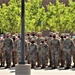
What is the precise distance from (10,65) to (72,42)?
3.36 metres

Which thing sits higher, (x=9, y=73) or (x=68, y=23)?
(x=68, y=23)

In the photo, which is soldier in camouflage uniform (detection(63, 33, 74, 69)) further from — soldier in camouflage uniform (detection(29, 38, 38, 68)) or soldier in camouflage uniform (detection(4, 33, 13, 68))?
→ soldier in camouflage uniform (detection(4, 33, 13, 68))

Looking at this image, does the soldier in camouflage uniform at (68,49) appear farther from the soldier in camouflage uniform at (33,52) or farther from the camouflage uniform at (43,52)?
the soldier in camouflage uniform at (33,52)

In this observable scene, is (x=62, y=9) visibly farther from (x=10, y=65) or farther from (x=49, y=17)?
(x=10, y=65)

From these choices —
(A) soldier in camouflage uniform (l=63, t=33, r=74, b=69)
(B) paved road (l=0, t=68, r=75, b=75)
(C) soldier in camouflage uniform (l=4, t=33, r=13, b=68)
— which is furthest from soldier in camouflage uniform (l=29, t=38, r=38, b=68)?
(A) soldier in camouflage uniform (l=63, t=33, r=74, b=69)

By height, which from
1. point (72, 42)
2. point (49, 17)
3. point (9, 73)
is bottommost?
point (9, 73)

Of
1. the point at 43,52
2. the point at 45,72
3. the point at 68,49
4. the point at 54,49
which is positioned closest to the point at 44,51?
the point at 43,52

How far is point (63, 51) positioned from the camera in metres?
19.5

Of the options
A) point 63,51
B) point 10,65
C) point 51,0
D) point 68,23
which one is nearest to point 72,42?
point 63,51

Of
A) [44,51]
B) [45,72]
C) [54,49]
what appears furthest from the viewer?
[44,51]

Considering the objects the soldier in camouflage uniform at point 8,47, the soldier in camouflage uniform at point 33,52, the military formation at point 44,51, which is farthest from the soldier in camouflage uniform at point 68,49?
the soldier in camouflage uniform at point 8,47

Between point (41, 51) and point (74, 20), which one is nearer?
point (41, 51)

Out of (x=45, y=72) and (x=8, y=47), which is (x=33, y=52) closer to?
(x=8, y=47)

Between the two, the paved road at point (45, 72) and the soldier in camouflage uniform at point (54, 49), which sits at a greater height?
the soldier in camouflage uniform at point (54, 49)
